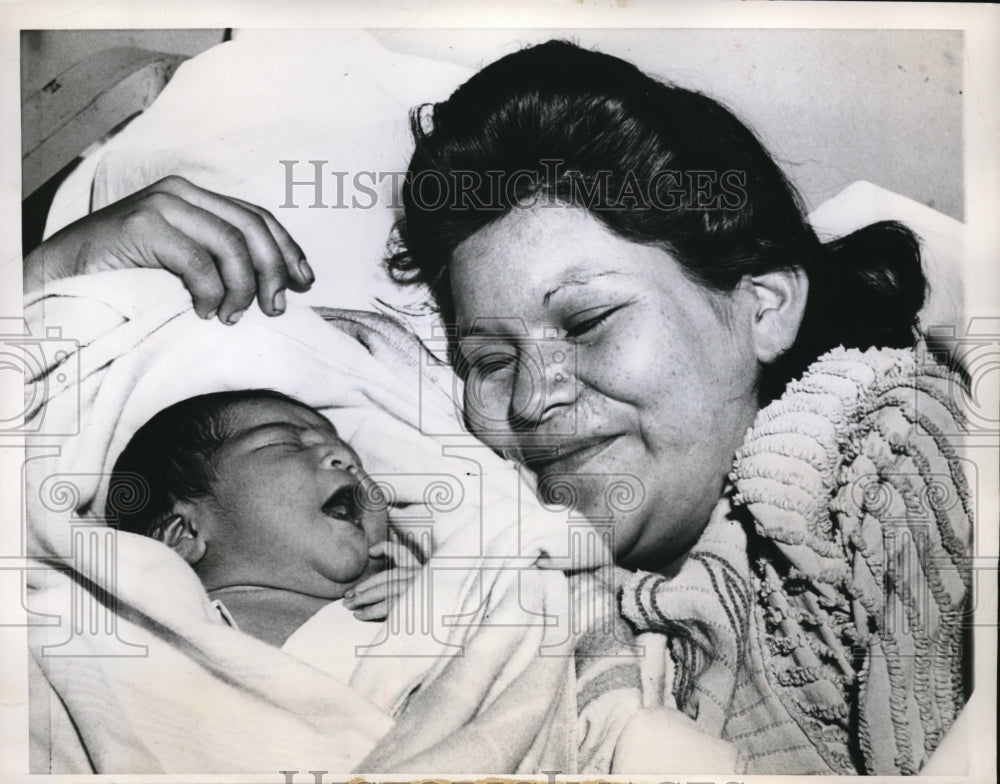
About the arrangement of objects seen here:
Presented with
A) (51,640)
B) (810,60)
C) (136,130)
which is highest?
(810,60)

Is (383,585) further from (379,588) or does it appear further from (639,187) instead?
(639,187)

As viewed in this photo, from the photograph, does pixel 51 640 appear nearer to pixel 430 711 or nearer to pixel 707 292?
pixel 430 711

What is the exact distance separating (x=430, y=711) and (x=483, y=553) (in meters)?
0.29

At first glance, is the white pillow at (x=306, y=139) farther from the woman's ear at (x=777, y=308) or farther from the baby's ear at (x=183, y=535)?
the baby's ear at (x=183, y=535)

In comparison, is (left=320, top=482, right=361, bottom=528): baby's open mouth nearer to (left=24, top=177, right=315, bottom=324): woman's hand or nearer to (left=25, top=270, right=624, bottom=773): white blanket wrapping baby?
(left=25, top=270, right=624, bottom=773): white blanket wrapping baby

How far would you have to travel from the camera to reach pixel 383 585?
64.8 inches

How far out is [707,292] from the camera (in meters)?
1.65

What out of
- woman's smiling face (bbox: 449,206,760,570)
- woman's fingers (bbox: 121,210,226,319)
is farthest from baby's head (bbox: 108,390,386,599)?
woman's smiling face (bbox: 449,206,760,570)

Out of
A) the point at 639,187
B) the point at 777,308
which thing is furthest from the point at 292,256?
the point at 777,308

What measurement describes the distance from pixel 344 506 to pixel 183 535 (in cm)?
29

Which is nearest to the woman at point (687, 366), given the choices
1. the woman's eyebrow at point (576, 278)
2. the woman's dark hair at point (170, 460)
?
the woman's eyebrow at point (576, 278)

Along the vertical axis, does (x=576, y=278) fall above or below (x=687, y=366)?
above

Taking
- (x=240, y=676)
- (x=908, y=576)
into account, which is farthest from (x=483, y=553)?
(x=908, y=576)

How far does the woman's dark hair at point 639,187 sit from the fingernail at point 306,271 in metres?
0.15
